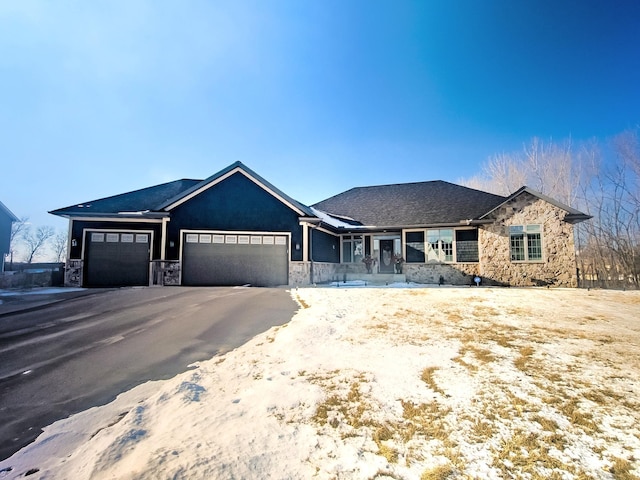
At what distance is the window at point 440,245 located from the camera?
16.7 m

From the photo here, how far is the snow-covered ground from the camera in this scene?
218 centimetres

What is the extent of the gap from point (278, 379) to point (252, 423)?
0.97 m

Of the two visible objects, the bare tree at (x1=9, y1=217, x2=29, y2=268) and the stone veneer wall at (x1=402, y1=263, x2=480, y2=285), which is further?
the bare tree at (x1=9, y1=217, x2=29, y2=268)

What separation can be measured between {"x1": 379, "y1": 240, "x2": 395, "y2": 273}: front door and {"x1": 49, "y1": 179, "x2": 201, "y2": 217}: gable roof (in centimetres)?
1223

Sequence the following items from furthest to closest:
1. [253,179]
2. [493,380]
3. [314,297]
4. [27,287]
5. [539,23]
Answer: [253,179] → [27,287] → [539,23] → [314,297] → [493,380]

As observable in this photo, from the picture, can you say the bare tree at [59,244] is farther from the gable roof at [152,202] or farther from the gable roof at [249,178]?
the gable roof at [249,178]

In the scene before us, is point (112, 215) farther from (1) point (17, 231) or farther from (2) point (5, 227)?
(1) point (17, 231)

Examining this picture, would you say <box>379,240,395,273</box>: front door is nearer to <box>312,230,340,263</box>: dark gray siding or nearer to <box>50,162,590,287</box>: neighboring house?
<box>312,230,340,263</box>: dark gray siding

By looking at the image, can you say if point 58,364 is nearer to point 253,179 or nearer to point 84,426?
point 84,426

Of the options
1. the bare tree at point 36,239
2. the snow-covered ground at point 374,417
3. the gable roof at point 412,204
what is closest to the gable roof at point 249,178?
the gable roof at point 412,204

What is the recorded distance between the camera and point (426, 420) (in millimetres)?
2777

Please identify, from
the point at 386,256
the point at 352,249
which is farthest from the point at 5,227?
the point at 386,256

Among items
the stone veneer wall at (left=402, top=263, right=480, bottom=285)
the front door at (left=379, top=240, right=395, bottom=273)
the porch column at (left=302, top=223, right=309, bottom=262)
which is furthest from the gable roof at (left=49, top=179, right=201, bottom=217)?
the stone veneer wall at (left=402, top=263, right=480, bottom=285)

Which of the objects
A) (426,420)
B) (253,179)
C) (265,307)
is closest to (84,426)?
(426,420)
